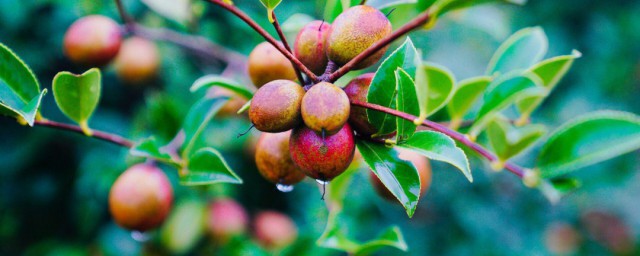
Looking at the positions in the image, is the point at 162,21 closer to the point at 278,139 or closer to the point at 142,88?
the point at 142,88

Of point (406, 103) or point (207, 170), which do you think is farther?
point (207, 170)

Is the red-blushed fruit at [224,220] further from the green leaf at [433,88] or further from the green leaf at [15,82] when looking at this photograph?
the green leaf at [433,88]

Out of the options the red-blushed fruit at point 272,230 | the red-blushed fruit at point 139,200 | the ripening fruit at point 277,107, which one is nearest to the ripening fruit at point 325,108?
the ripening fruit at point 277,107

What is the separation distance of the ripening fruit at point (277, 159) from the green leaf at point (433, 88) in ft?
0.89

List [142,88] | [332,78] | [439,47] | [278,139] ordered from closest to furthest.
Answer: [332,78] → [278,139] → [142,88] → [439,47]

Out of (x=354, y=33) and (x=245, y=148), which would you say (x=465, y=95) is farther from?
(x=245, y=148)

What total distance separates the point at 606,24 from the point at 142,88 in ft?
6.80

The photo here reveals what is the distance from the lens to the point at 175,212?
180cm

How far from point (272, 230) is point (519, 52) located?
107cm

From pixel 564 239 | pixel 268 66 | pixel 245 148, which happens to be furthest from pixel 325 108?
pixel 564 239

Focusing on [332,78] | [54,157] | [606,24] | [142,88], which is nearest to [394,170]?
[332,78]

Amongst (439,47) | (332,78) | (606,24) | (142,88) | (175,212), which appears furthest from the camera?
(606,24)

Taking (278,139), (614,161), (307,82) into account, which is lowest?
(614,161)

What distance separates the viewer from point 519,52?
117 cm
